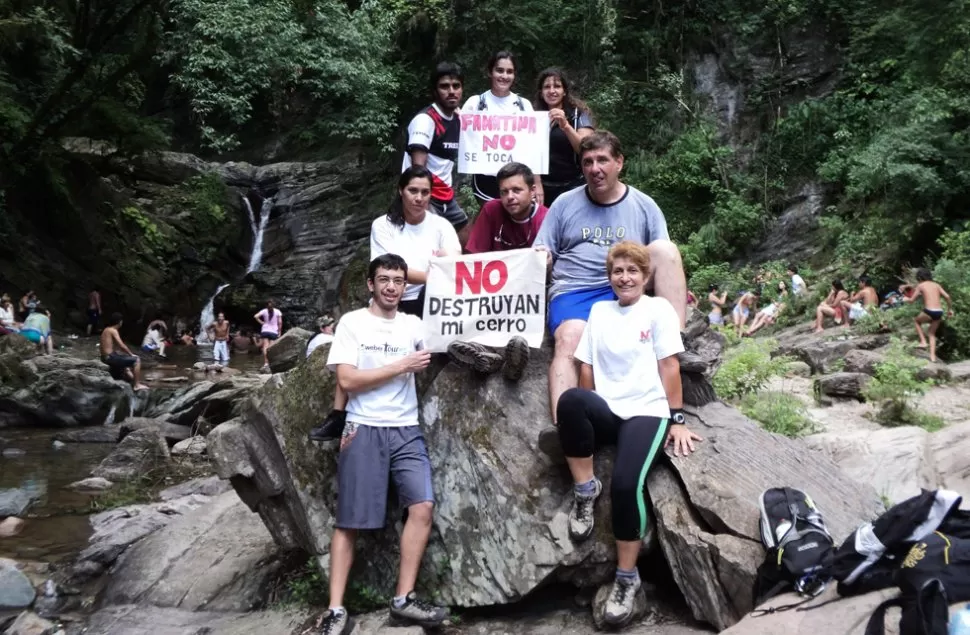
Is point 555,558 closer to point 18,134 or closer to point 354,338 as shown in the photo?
point 354,338

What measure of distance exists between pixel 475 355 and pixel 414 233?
1211 mm

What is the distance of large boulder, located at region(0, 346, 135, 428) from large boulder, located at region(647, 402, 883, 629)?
11650 mm

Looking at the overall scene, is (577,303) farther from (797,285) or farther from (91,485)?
(797,285)

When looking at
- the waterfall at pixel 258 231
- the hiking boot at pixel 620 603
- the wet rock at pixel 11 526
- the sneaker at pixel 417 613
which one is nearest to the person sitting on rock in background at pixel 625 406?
the hiking boot at pixel 620 603

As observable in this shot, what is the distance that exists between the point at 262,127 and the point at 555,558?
90.9 ft

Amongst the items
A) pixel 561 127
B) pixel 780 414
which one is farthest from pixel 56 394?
pixel 780 414

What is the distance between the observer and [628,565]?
420 centimetres

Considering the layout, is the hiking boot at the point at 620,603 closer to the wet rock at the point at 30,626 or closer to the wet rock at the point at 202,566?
the wet rock at the point at 202,566

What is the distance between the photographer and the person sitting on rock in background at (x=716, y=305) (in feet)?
58.1

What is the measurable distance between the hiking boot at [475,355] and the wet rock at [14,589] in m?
4.33

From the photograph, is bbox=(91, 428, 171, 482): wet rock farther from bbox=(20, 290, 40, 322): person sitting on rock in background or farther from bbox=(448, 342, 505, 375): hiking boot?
bbox=(20, 290, 40, 322): person sitting on rock in background

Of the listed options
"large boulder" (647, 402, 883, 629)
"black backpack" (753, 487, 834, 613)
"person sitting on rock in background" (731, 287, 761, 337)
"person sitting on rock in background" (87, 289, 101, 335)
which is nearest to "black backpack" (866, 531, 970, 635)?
"black backpack" (753, 487, 834, 613)

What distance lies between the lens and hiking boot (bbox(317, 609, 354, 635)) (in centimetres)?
427

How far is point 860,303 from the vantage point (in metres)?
14.9
